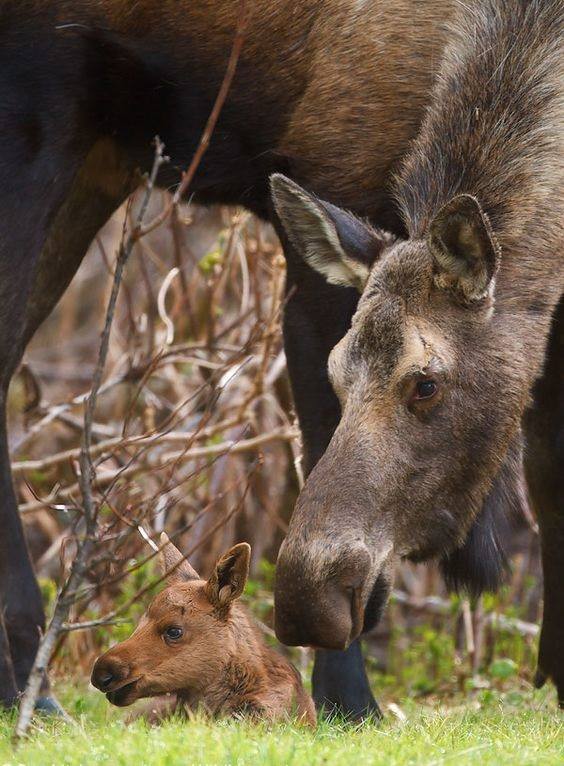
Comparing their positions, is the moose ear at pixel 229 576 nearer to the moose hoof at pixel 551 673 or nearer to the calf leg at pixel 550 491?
the calf leg at pixel 550 491

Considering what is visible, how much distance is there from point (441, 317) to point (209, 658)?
1.37 metres

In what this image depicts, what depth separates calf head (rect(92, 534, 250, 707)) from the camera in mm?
4637

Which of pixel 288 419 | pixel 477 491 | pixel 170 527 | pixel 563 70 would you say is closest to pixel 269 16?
pixel 563 70

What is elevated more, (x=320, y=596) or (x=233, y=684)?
(x=320, y=596)

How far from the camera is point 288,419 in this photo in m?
8.30

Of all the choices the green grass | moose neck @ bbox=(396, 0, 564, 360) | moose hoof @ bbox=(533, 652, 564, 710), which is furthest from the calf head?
moose hoof @ bbox=(533, 652, 564, 710)

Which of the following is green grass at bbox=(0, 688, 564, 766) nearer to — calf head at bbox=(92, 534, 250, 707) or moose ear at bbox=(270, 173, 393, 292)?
calf head at bbox=(92, 534, 250, 707)

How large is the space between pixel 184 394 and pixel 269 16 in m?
4.00

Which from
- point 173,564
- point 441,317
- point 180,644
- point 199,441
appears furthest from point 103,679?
point 199,441

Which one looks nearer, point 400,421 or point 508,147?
point 400,421

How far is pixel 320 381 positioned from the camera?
5.74 m

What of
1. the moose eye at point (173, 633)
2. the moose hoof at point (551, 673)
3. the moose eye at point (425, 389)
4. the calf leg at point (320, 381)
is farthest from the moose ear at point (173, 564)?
the moose hoof at point (551, 673)

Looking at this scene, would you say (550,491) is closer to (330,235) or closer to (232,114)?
(330,235)

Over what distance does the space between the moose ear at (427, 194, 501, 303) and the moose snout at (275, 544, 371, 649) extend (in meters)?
0.99
